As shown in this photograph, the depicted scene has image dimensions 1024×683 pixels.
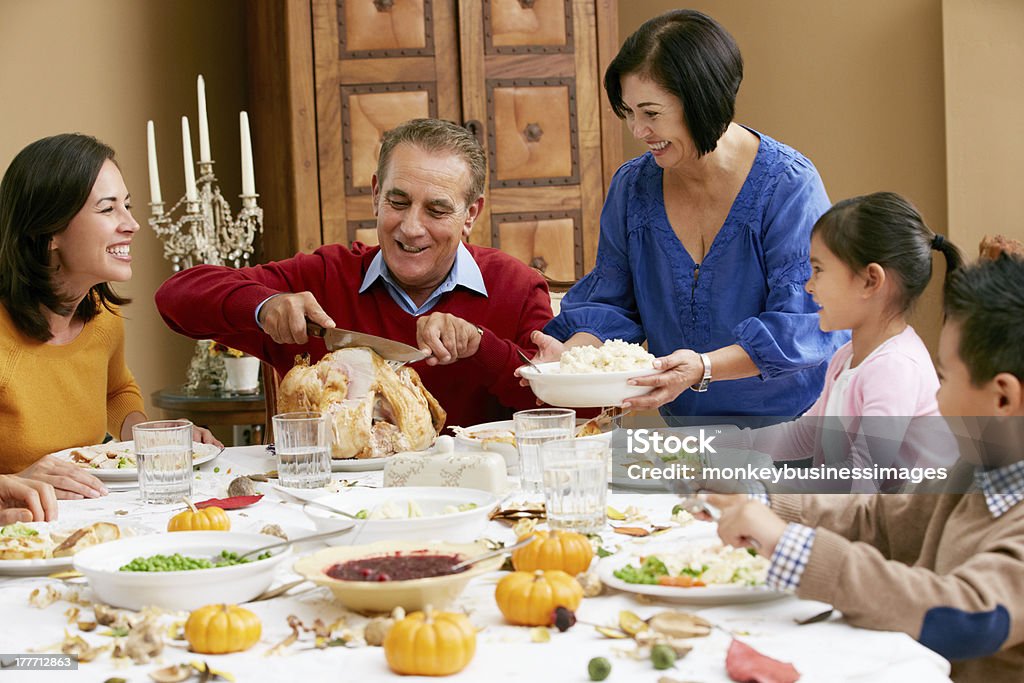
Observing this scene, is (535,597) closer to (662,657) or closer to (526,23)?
(662,657)

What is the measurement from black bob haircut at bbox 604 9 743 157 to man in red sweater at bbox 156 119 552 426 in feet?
1.59

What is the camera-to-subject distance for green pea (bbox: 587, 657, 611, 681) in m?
1.10

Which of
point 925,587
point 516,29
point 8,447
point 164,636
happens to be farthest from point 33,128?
point 925,587

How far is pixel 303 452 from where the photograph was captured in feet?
6.76

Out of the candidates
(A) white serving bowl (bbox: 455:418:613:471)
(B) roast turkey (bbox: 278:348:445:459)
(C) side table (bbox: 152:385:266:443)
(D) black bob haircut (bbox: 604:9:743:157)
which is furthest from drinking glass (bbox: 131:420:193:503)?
(C) side table (bbox: 152:385:266:443)

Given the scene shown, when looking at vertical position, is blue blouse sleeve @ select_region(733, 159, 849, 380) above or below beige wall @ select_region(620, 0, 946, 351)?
below

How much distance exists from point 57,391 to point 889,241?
1952 millimetres

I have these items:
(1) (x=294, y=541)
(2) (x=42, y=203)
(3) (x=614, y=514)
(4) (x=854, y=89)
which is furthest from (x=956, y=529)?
(4) (x=854, y=89)

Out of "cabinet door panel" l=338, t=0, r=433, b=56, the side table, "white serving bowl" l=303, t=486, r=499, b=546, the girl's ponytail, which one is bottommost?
the side table

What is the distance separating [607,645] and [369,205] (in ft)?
12.1

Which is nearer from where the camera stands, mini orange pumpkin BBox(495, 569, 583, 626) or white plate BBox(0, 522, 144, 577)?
mini orange pumpkin BBox(495, 569, 583, 626)

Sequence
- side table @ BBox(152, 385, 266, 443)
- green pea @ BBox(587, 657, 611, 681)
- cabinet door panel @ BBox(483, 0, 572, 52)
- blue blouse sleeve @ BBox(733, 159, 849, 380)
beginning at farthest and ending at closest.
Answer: cabinet door panel @ BBox(483, 0, 572, 52) < side table @ BBox(152, 385, 266, 443) < blue blouse sleeve @ BBox(733, 159, 849, 380) < green pea @ BBox(587, 657, 611, 681)

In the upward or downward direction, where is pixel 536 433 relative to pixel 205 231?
downward

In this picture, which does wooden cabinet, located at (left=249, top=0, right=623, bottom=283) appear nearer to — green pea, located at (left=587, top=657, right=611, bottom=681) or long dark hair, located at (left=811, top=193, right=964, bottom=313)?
long dark hair, located at (left=811, top=193, right=964, bottom=313)
